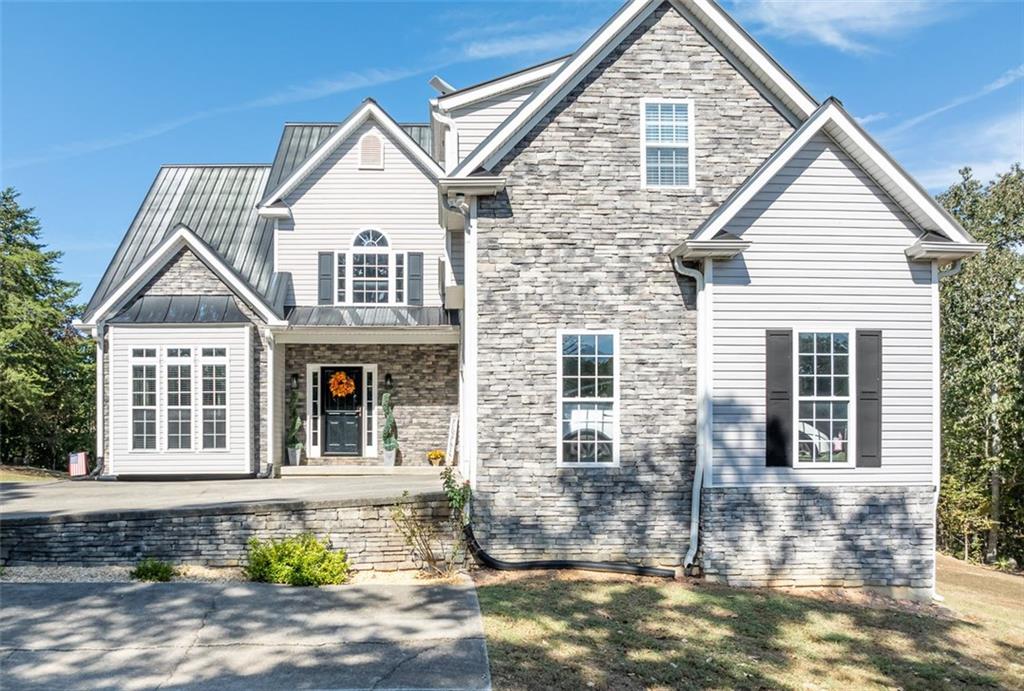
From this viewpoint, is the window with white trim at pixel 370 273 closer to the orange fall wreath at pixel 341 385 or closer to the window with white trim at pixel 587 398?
the orange fall wreath at pixel 341 385

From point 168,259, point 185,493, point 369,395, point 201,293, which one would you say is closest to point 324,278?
point 201,293

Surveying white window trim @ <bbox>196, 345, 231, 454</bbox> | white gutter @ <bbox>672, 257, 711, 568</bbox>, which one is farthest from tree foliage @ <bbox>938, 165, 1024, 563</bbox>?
white window trim @ <bbox>196, 345, 231, 454</bbox>

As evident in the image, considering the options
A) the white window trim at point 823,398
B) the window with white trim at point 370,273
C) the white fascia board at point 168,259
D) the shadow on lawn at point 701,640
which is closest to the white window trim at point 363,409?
the window with white trim at point 370,273

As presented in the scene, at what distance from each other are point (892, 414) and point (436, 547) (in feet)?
20.0

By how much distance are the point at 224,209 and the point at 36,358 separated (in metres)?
9.09

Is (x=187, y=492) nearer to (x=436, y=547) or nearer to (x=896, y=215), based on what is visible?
(x=436, y=547)

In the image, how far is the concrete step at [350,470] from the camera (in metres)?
14.1

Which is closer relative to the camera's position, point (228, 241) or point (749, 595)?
point (749, 595)

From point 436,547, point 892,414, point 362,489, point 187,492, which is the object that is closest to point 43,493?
point 187,492

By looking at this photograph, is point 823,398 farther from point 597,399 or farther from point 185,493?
point 185,493

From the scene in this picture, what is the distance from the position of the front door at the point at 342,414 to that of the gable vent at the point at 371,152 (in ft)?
15.3

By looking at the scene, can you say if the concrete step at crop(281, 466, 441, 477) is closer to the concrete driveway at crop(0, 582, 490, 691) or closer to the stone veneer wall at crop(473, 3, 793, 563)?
the stone veneer wall at crop(473, 3, 793, 563)

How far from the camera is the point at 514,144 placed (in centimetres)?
891

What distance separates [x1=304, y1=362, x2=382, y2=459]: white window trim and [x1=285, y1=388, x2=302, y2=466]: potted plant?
203 millimetres
